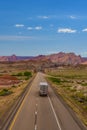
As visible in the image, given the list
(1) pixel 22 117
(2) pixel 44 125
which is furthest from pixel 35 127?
(1) pixel 22 117

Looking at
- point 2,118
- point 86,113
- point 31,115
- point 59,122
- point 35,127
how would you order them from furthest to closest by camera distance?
point 86,113 < point 31,115 < point 2,118 < point 59,122 < point 35,127

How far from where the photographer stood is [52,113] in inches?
1320

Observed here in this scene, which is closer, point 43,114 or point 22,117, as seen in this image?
point 22,117

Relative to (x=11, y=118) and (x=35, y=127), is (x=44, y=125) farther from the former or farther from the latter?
(x=11, y=118)

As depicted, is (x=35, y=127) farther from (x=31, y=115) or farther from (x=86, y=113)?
(x=86, y=113)

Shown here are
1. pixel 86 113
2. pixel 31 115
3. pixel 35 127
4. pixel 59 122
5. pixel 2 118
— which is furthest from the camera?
pixel 86 113

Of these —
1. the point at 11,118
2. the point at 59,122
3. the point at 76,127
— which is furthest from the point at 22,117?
the point at 76,127

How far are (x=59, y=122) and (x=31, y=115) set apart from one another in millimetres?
4767

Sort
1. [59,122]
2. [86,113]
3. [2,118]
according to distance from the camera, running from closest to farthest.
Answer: [59,122]
[2,118]
[86,113]

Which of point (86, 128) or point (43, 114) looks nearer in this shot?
point (86, 128)

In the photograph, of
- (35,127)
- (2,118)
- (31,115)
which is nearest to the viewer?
(35,127)

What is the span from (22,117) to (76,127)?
6.50 metres

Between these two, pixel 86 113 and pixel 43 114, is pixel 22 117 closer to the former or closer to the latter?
pixel 43 114

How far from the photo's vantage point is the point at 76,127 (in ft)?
84.9
